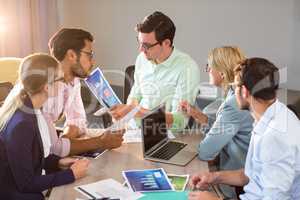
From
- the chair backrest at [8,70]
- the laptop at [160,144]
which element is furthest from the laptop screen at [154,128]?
the chair backrest at [8,70]

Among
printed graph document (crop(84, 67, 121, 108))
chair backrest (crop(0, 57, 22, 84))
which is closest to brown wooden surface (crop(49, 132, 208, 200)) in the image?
printed graph document (crop(84, 67, 121, 108))

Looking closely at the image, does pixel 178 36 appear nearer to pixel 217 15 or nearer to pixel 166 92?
pixel 217 15

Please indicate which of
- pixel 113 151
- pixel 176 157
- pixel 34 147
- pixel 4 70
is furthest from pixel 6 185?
pixel 4 70

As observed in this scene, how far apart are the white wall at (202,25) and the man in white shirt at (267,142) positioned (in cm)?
185

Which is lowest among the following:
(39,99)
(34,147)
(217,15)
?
(34,147)

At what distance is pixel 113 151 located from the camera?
2227mm

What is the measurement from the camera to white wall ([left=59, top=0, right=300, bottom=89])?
348 cm

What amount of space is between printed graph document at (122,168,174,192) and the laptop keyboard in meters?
0.16

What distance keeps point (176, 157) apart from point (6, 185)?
83 centimetres

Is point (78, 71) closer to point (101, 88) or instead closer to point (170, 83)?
point (101, 88)

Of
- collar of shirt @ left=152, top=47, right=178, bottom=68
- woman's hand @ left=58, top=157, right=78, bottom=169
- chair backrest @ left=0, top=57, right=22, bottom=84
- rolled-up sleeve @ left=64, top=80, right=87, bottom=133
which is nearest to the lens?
woman's hand @ left=58, top=157, right=78, bottom=169

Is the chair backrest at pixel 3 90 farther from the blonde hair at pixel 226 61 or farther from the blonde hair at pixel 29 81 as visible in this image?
the blonde hair at pixel 226 61

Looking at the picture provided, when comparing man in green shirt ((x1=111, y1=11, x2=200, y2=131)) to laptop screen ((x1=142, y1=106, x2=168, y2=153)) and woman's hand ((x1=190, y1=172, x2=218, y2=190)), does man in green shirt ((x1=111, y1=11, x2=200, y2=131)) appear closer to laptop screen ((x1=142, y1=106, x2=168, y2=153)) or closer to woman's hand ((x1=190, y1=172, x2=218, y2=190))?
laptop screen ((x1=142, y1=106, x2=168, y2=153))

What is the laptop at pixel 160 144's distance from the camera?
2115 millimetres
